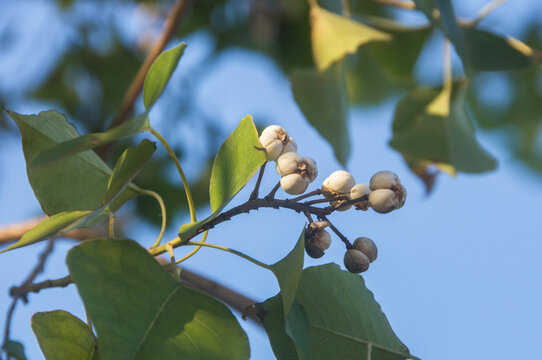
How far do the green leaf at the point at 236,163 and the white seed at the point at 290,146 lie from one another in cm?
7

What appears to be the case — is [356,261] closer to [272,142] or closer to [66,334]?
[272,142]

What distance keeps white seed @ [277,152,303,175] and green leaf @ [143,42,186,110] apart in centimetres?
16

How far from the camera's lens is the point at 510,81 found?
2555 millimetres

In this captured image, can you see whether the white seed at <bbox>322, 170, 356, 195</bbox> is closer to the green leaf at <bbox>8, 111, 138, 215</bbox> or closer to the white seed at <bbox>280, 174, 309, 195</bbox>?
the white seed at <bbox>280, 174, 309, 195</bbox>

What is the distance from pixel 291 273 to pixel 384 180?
0.16 m

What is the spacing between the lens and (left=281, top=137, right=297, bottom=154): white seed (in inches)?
27.5

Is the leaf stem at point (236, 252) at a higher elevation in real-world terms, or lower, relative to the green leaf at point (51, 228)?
lower

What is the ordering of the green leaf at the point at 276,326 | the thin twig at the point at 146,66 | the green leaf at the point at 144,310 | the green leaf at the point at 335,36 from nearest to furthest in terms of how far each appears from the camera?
the green leaf at the point at 144,310 → the green leaf at the point at 276,326 → the green leaf at the point at 335,36 → the thin twig at the point at 146,66

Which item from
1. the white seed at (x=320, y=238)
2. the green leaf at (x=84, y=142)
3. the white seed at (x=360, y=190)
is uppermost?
the green leaf at (x=84, y=142)

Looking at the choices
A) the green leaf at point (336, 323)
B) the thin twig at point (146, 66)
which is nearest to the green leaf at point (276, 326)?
the green leaf at point (336, 323)

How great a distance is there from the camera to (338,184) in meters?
0.66

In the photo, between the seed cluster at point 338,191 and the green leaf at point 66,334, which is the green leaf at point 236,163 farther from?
the green leaf at point 66,334

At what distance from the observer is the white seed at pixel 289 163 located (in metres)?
0.67

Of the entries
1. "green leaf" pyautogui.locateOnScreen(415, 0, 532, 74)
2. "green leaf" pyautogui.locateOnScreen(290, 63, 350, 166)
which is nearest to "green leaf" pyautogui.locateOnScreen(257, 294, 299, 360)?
"green leaf" pyautogui.locateOnScreen(290, 63, 350, 166)
